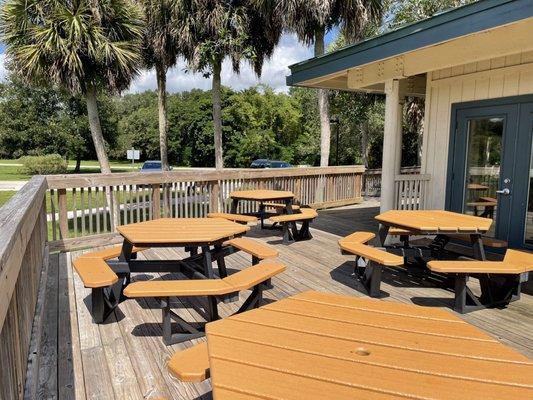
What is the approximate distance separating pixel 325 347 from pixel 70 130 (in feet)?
112

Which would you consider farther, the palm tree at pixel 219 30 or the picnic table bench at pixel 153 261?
the palm tree at pixel 219 30

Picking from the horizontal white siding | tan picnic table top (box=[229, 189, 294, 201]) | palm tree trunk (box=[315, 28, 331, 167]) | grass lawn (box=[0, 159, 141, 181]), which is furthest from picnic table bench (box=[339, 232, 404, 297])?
grass lawn (box=[0, 159, 141, 181])

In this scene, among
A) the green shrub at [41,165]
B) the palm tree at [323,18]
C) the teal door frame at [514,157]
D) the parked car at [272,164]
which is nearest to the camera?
the teal door frame at [514,157]

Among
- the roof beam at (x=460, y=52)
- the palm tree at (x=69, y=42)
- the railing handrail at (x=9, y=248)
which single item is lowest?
the railing handrail at (x=9, y=248)

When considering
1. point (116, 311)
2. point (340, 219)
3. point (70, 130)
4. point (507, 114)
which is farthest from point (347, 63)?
point (70, 130)


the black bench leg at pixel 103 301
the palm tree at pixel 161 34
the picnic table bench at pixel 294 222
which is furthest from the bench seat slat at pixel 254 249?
the palm tree at pixel 161 34

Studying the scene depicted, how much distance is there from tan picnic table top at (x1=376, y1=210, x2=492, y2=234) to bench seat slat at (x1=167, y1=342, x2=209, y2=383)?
284 cm

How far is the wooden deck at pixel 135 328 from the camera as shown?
2.50 meters

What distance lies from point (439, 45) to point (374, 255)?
3076 millimetres

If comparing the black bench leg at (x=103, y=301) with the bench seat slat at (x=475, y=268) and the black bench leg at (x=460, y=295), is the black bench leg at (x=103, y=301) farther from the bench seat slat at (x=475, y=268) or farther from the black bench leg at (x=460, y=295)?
the black bench leg at (x=460, y=295)

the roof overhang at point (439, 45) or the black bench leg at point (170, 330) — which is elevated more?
the roof overhang at point (439, 45)

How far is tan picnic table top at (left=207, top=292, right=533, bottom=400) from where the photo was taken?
1.31 meters

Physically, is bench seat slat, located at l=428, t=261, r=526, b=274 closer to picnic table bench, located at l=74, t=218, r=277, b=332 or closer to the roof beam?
picnic table bench, located at l=74, t=218, r=277, b=332

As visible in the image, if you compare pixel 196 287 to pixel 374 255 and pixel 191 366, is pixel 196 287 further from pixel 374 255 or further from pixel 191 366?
pixel 374 255
